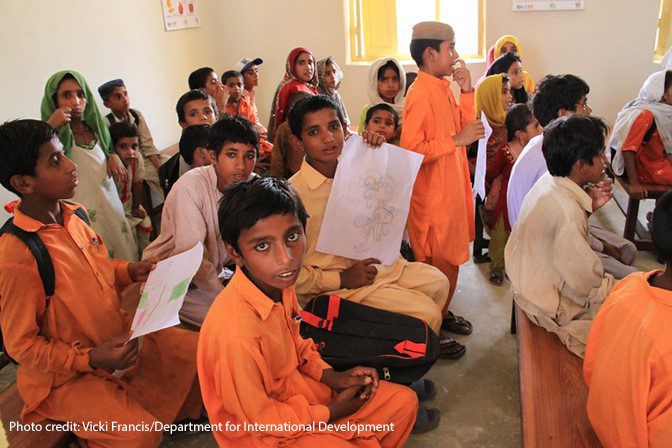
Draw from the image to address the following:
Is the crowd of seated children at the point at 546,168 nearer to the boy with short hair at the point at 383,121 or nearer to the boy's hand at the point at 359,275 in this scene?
the boy with short hair at the point at 383,121

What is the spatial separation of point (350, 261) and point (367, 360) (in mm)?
523

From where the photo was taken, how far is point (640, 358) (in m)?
1.23

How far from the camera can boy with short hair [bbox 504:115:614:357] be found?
1.89 meters

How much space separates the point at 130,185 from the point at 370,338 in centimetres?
221

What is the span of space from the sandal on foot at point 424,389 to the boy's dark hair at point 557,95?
1.71 meters

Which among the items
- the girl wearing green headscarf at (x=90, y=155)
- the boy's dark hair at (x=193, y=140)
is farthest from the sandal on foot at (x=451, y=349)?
the girl wearing green headscarf at (x=90, y=155)

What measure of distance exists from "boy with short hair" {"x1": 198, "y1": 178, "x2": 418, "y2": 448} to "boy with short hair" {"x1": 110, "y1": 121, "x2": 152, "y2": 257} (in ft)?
6.74

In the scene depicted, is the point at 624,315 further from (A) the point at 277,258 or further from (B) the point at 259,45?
(B) the point at 259,45

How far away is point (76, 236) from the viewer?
6.05 feet

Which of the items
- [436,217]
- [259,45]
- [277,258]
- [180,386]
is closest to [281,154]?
[436,217]

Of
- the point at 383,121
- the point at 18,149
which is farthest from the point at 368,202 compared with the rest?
the point at 18,149

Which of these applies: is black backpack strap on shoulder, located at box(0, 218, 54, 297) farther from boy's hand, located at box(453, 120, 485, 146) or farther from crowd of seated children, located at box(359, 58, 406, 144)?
crowd of seated children, located at box(359, 58, 406, 144)

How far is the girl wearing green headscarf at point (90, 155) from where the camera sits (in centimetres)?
291

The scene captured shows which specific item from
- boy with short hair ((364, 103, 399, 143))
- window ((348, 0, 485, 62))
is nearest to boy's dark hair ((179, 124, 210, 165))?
boy with short hair ((364, 103, 399, 143))
